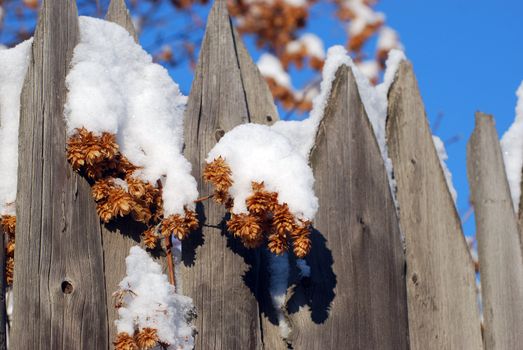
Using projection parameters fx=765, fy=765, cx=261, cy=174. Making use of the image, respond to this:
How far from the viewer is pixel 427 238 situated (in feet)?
8.39

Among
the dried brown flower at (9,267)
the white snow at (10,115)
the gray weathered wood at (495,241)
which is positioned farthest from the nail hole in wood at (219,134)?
the gray weathered wood at (495,241)

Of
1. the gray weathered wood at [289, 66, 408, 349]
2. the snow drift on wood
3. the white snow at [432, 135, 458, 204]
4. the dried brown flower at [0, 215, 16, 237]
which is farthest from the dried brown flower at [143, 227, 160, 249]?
the white snow at [432, 135, 458, 204]

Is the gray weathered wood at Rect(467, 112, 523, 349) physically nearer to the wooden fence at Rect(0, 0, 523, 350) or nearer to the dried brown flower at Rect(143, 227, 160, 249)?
the wooden fence at Rect(0, 0, 523, 350)

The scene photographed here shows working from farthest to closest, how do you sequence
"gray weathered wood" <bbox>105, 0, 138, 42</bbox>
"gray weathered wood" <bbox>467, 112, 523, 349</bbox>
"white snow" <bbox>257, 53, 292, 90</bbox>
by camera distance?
"white snow" <bbox>257, 53, 292, 90</bbox>
"gray weathered wood" <bbox>467, 112, 523, 349</bbox>
"gray weathered wood" <bbox>105, 0, 138, 42</bbox>

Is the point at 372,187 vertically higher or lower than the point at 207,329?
higher

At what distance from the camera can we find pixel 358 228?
2.35 m

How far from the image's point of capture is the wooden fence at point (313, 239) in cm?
192

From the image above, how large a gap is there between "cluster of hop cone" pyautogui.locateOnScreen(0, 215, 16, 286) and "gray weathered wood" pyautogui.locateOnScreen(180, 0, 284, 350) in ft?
1.49

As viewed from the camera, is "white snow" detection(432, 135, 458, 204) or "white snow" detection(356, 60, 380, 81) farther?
"white snow" detection(356, 60, 380, 81)

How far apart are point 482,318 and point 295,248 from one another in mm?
1073

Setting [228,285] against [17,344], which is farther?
[228,285]

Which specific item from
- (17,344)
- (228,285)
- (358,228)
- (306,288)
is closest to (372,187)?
(358,228)

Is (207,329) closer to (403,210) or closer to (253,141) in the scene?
(253,141)

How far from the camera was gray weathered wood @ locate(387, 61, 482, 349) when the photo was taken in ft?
8.17
